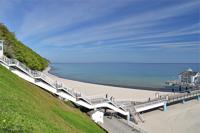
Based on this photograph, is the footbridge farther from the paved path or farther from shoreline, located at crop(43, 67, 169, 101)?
shoreline, located at crop(43, 67, 169, 101)

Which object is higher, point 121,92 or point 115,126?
point 121,92

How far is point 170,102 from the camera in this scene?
40.8 metres

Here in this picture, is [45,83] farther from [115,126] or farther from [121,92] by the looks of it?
[121,92]

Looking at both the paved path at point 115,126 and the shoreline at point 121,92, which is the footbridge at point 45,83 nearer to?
the paved path at point 115,126

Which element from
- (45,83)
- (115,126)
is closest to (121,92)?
(115,126)

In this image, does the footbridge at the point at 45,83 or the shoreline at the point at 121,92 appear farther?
the shoreline at the point at 121,92

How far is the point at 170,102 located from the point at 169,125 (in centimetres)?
1317

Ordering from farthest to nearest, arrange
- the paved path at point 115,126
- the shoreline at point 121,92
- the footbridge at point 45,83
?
the shoreline at point 121,92 < the footbridge at point 45,83 < the paved path at point 115,126

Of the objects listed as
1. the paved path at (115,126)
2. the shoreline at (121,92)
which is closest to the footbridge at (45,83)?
the paved path at (115,126)

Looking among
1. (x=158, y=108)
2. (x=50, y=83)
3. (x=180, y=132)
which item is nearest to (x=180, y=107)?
(x=158, y=108)

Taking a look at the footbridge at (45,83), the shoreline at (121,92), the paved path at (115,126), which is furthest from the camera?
→ the shoreline at (121,92)

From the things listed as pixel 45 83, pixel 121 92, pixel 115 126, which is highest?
pixel 45 83

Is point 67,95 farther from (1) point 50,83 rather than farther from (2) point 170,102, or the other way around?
(2) point 170,102

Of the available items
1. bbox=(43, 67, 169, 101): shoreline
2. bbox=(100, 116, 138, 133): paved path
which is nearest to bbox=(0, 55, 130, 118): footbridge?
bbox=(100, 116, 138, 133): paved path
